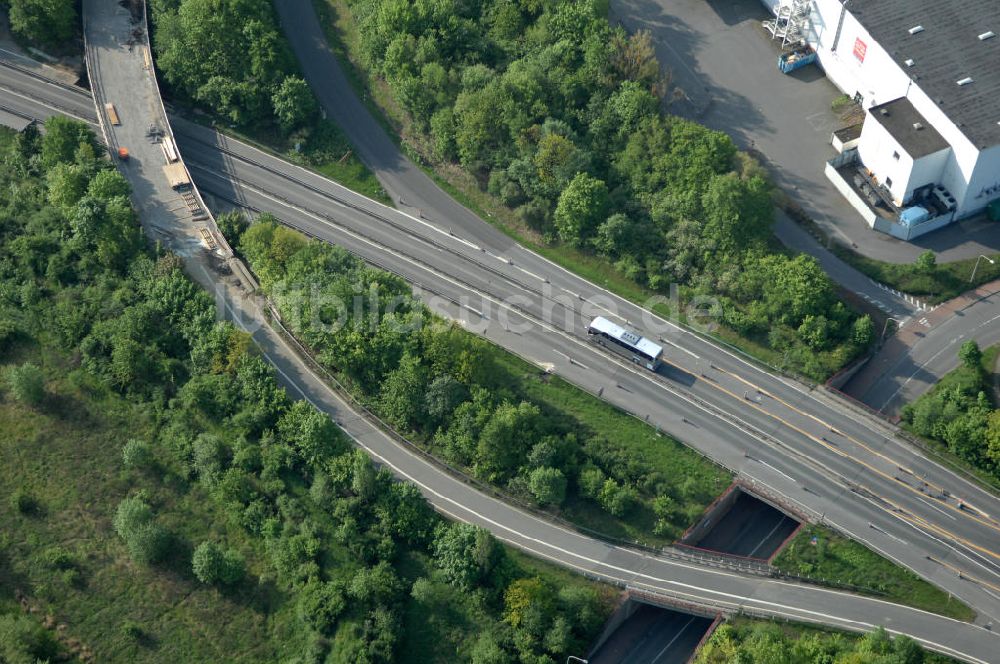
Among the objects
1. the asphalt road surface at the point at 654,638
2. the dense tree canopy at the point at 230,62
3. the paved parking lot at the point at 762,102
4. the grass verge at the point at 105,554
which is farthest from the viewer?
the dense tree canopy at the point at 230,62

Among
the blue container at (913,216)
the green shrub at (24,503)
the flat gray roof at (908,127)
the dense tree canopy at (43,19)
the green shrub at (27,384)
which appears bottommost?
the green shrub at (24,503)

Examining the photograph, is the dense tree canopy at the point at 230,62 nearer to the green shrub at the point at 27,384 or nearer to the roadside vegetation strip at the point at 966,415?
the green shrub at the point at 27,384

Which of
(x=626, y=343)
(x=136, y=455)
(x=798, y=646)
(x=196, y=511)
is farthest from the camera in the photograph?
(x=626, y=343)

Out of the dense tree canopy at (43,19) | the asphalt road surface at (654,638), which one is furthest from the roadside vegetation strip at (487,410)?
the dense tree canopy at (43,19)

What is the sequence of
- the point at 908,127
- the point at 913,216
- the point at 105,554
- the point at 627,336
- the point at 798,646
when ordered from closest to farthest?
the point at 798,646
the point at 105,554
the point at 627,336
the point at 913,216
the point at 908,127

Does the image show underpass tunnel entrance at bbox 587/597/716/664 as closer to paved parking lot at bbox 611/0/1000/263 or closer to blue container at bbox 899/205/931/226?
paved parking lot at bbox 611/0/1000/263

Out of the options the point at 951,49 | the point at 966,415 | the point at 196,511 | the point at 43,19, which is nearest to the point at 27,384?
the point at 196,511

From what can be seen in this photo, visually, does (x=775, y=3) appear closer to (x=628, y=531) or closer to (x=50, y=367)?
(x=628, y=531)

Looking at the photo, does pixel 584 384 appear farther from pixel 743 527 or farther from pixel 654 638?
pixel 654 638
